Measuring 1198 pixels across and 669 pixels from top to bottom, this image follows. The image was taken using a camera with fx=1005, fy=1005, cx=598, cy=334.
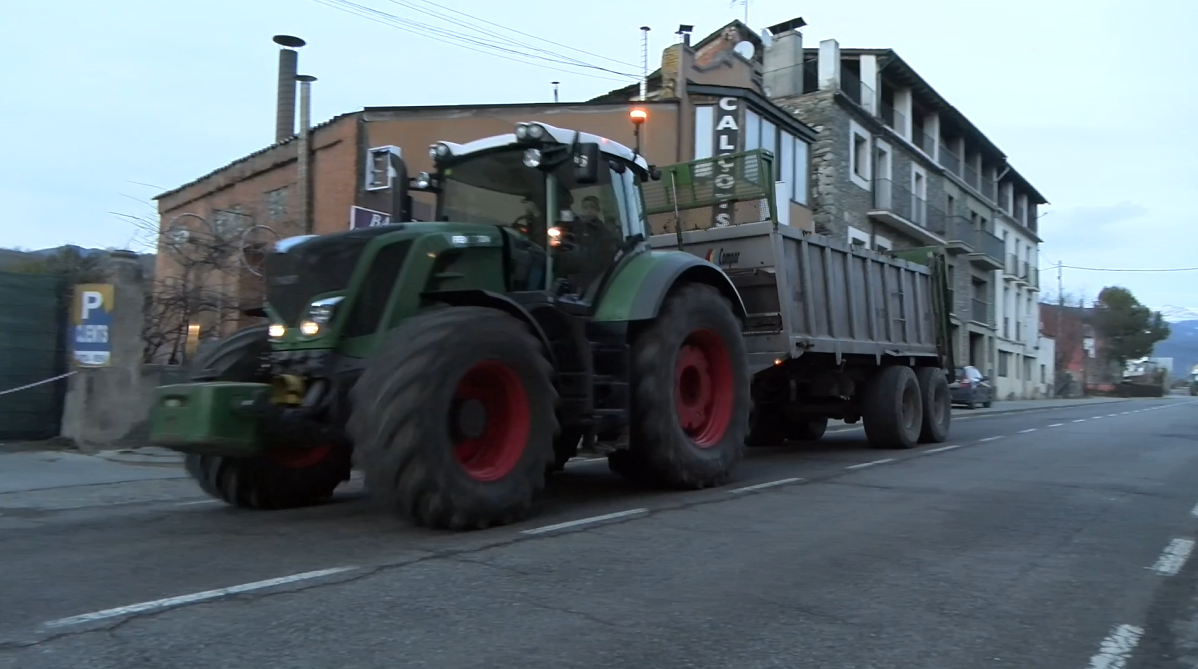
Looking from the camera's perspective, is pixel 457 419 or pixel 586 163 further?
pixel 586 163

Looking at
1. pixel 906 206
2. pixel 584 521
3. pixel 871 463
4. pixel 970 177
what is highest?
pixel 970 177

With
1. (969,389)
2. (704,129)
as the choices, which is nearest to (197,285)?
(704,129)

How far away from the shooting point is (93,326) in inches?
447

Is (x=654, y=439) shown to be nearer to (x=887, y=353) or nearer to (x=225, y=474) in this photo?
(x=225, y=474)

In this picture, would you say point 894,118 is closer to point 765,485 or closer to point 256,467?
point 765,485

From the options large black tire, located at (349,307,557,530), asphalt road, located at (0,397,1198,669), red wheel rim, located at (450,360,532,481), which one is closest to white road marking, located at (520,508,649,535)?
asphalt road, located at (0,397,1198,669)

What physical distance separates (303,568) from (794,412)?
830 cm

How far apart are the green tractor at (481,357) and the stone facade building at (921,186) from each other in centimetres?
1796

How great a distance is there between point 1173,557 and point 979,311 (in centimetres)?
4011

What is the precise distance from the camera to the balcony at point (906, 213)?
3198 centimetres

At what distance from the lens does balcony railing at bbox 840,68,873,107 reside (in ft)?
106

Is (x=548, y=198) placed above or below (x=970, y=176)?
below

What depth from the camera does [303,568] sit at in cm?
524

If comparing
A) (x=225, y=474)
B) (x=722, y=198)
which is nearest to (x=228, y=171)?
(x=722, y=198)
